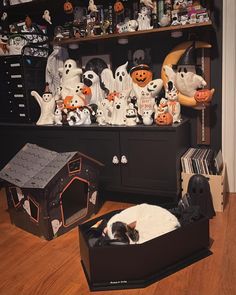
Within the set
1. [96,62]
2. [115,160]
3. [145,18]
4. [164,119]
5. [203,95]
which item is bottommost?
[115,160]

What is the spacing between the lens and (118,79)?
232 cm

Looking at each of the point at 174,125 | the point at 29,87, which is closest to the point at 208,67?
the point at 174,125

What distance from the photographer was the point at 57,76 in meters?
2.60

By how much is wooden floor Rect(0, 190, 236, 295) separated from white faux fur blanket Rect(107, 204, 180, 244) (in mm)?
204

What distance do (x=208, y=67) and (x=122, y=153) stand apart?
854 millimetres

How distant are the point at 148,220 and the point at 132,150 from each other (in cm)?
66

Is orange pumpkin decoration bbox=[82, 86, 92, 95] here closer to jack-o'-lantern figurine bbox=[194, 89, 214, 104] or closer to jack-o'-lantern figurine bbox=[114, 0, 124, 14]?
jack-o'-lantern figurine bbox=[114, 0, 124, 14]

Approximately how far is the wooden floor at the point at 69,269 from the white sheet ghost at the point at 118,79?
1070 mm

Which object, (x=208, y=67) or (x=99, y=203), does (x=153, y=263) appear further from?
(x=208, y=67)

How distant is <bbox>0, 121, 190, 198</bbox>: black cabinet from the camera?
2018 millimetres

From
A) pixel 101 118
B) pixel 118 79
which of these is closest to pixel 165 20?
pixel 118 79

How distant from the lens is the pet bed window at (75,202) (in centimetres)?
200

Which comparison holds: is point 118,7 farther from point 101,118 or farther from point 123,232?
point 123,232

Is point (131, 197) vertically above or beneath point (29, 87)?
beneath
